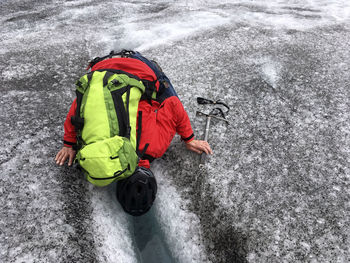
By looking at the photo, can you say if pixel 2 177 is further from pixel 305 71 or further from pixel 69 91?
pixel 305 71

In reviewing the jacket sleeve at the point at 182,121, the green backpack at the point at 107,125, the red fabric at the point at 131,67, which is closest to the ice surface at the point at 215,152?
the jacket sleeve at the point at 182,121

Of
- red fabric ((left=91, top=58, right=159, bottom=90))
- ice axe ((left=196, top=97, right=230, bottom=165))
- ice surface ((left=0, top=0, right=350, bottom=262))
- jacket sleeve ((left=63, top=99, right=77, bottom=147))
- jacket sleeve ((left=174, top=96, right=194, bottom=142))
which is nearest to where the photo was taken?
ice surface ((left=0, top=0, right=350, bottom=262))

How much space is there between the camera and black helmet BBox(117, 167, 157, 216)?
9.61 feet

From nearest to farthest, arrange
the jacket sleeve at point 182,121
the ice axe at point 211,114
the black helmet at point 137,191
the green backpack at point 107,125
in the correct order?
1. the green backpack at point 107,125
2. the black helmet at point 137,191
3. the jacket sleeve at point 182,121
4. the ice axe at point 211,114

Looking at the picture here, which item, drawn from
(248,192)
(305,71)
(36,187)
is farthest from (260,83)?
(36,187)

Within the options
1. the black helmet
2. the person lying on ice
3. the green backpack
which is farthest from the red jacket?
the black helmet

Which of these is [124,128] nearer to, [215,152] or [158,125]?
[158,125]

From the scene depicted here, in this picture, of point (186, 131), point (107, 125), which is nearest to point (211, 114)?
point (186, 131)

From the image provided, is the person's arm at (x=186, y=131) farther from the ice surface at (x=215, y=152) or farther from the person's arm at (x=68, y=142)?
the person's arm at (x=68, y=142)

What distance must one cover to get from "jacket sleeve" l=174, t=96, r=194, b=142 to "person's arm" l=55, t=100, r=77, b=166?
4.41 ft

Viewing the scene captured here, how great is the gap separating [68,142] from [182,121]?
1.56m

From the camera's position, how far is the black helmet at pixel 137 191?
2.93 m

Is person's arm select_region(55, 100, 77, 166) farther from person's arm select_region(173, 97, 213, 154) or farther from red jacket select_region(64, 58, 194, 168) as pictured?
person's arm select_region(173, 97, 213, 154)

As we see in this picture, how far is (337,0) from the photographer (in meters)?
9.08
